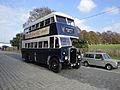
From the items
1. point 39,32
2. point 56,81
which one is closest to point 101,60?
point 56,81

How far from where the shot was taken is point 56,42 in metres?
9.09

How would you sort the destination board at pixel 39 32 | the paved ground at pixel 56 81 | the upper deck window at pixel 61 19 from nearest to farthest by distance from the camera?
the paved ground at pixel 56 81 → the upper deck window at pixel 61 19 → the destination board at pixel 39 32

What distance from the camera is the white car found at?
35.6ft

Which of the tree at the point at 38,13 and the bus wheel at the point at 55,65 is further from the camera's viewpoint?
the tree at the point at 38,13

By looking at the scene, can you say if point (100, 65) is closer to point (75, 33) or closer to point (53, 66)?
point (75, 33)

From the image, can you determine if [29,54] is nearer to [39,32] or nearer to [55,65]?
[39,32]

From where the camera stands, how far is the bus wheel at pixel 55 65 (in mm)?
8539

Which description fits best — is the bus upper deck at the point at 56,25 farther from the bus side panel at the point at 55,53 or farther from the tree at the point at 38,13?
the tree at the point at 38,13

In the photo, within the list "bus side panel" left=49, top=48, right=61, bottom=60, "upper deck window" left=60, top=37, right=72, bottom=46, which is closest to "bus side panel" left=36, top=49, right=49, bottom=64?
"bus side panel" left=49, top=48, right=61, bottom=60

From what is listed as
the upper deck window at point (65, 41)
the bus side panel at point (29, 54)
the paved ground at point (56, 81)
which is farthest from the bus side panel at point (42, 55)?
the paved ground at point (56, 81)

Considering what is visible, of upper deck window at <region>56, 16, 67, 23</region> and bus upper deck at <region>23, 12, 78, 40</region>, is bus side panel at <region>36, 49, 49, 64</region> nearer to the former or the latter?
bus upper deck at <region>23, 12, 78, 40</region>

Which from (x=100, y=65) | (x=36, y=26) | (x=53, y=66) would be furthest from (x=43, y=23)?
(x=100, y=65)

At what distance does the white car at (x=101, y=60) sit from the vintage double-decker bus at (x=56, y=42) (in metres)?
2.95

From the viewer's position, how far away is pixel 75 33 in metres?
10.5
